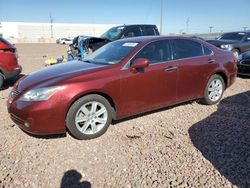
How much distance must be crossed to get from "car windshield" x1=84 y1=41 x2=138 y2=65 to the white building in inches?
2781

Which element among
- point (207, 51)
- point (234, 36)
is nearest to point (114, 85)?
point (207, 51)

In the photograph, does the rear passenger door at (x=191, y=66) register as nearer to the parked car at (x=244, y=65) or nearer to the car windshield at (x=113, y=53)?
the car windshield at (x=113, y=53)

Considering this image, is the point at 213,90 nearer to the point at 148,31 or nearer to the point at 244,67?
the point at 244,67

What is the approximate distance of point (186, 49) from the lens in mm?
4949

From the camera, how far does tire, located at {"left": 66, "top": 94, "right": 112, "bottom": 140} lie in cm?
368

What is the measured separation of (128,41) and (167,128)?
1829 mm

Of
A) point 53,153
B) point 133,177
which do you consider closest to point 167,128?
point 133,177

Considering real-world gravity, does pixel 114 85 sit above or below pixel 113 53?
below

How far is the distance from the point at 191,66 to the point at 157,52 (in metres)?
0.80

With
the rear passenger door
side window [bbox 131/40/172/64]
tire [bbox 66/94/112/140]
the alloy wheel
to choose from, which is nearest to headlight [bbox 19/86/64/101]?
tire [bbox 66/94/112/140]

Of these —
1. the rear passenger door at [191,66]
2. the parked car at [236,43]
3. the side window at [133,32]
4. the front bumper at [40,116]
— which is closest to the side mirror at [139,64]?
the rear passenger door at [191,66]

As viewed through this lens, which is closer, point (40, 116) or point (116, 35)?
point (40, 116)

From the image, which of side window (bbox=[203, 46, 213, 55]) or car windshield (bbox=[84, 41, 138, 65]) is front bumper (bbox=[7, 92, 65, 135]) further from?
side window (bbox=[203, 46, 213, 55])

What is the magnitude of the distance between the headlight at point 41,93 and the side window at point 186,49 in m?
2.39
